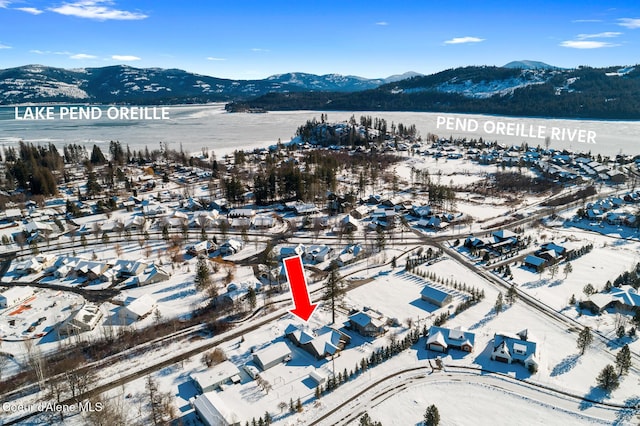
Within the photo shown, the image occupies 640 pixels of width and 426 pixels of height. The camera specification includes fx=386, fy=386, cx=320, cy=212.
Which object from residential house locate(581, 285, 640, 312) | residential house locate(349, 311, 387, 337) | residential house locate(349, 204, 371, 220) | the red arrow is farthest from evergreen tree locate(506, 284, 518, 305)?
residential house locate(349, 204, 371, 220)

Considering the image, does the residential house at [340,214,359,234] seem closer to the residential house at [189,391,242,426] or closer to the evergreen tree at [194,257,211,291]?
the evergreen tree at [194,257,211,291]

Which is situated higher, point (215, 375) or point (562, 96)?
point (562, 96)

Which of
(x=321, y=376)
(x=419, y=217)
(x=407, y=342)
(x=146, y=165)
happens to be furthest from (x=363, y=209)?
(x=146, y=165)

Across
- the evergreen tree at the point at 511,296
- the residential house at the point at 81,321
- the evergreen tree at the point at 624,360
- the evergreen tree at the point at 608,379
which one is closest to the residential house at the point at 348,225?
the evergreen tree at the point at 511,296

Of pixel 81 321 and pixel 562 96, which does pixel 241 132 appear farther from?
pixel 562 96

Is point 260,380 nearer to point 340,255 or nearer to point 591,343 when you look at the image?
point 340,255

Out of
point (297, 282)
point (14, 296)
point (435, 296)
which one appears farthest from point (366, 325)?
point (14, 296)

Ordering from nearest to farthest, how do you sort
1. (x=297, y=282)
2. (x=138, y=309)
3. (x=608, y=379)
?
(x=297, y=282) < (x=608, y=379) < (x=138, y=309)

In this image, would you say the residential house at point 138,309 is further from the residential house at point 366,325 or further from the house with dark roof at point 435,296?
the house with dark roof at point 435,296
